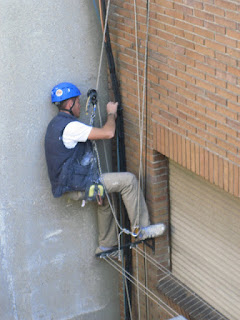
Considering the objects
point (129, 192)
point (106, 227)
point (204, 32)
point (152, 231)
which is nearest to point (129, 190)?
point (129, 192)

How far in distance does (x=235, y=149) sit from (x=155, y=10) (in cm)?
151

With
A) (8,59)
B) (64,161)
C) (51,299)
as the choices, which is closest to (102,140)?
(64,161)

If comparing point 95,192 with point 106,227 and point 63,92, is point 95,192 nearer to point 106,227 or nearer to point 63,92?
point 106,227

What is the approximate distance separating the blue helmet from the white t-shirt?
0.87ft

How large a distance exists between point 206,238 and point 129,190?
3.11 ft

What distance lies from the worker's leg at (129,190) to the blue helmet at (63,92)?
0.89 m

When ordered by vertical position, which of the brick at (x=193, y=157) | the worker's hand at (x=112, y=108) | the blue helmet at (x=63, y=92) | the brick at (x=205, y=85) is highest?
the brick at (x=205, y=85)

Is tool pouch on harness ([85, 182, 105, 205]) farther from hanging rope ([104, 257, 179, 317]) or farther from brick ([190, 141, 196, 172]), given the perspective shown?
brick ([190, 141, 196, 172])

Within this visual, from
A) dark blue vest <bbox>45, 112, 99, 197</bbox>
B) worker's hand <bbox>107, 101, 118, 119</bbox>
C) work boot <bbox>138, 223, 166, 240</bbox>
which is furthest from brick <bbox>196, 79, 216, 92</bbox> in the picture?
work boot <bbox>138, 223, 166, 240</bbox>

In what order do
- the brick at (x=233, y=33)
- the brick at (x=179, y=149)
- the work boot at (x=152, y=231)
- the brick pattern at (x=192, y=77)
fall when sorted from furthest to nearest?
1. the work boot at (x=152, y=231)
2. the brick at (x=179, y=149)
3. the brick pattern at (x=192, y=77)
4. the brick at (x=233, y=33)

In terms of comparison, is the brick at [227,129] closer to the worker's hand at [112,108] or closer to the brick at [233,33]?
the brick at [233,33]

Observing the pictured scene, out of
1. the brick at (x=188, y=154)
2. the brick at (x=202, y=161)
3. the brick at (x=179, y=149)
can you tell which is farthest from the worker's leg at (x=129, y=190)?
the brick at (x=202, y=161)

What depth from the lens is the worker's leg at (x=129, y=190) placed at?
6992 millimetres

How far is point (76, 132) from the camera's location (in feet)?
22.1
